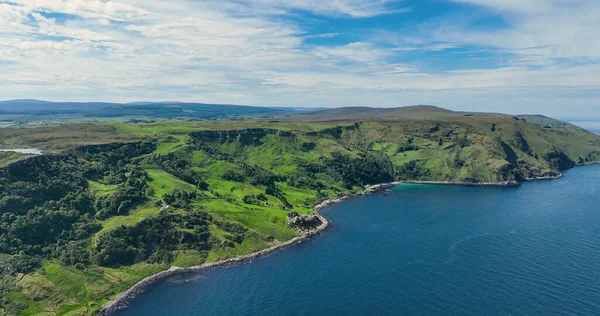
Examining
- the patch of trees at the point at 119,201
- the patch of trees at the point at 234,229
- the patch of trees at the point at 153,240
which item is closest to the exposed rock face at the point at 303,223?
the patch of trees at the point at 234,229

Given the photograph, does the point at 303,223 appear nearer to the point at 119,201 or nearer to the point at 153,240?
the point at 153,240

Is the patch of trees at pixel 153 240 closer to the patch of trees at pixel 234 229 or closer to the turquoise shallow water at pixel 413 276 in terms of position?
the patch of trees at pixel 234 229

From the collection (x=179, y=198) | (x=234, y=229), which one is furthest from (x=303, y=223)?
(x=179, y=198)

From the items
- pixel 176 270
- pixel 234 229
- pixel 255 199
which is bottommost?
pixel 176 270

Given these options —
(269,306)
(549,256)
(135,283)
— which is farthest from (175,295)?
(549,256)

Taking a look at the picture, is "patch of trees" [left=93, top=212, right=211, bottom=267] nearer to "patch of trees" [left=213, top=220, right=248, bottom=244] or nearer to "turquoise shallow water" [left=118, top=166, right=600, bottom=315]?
"patch of trees" [left=213, top=220, right=248, bottom=244]

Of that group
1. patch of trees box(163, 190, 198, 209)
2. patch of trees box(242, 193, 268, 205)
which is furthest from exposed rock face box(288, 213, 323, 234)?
patch of trees box(163, 190, 198, 209)
